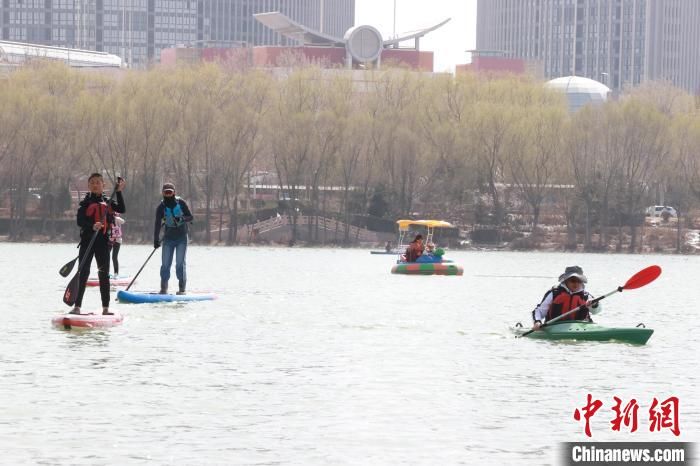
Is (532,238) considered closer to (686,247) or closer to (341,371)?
(686,247)

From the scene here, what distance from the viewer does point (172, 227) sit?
31531mm

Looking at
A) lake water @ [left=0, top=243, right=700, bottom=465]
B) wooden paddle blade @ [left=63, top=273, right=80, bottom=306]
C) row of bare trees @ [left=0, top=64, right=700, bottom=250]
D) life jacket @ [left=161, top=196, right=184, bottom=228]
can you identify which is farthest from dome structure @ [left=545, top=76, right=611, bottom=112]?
wooden paddle blade @ [left=63, top=273, right=80, bottom=306]

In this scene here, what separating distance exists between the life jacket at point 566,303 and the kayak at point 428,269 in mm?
28645

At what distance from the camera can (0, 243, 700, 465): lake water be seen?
49.6 feet

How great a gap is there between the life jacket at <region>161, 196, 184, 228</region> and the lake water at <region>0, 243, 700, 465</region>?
63.7 inches

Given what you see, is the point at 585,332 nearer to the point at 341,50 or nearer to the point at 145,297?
the point at 145,297

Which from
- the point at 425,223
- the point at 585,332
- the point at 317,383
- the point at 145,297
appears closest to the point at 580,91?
the point at 425,223

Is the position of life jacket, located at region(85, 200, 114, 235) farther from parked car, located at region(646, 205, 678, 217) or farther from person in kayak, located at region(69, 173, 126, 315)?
parked car, located at region(646, 205, 678, 217)

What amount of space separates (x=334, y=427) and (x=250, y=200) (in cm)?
8784

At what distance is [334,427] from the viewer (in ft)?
53.2

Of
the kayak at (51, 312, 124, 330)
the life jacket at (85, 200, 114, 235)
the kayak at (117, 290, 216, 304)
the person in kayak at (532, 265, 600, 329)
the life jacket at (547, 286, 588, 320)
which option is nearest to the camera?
the life jacket at (85, 200, 114, 235)

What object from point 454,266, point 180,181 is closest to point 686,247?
point 180,181

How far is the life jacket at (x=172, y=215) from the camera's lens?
3122 cm

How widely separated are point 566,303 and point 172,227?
29.9ft
